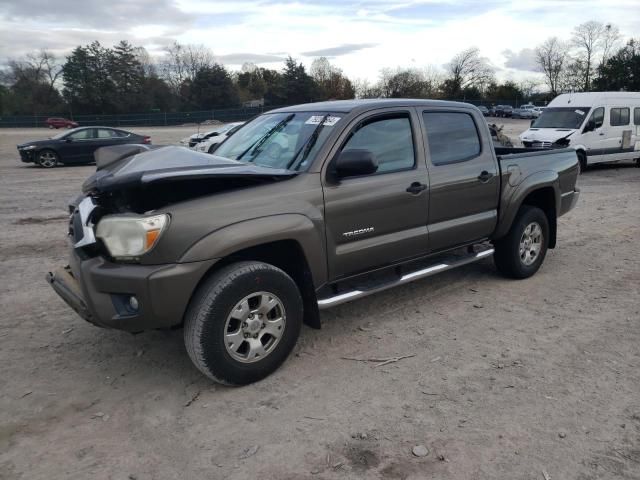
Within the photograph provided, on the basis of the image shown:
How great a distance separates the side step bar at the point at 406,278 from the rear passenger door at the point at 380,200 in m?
0.16

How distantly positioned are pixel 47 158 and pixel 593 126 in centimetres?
1692

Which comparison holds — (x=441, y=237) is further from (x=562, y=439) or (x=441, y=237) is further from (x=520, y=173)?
(x=562, y=439)

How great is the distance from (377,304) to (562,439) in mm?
2240

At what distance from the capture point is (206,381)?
3602 millimetres

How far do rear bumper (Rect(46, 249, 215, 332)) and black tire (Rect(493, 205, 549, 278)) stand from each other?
341 cm

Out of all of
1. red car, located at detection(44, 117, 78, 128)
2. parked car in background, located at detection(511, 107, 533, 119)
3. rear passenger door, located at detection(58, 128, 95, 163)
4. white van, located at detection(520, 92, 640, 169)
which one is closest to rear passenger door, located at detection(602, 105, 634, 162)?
white van, located at detection(520, 92, 640, 169)

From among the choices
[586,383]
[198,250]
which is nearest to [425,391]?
[586,383]

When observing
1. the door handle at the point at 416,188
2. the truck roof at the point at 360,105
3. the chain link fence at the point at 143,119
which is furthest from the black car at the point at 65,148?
the chain link fence at the point at 143,119

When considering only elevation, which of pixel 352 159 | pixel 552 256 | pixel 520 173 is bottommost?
pixel 552 256

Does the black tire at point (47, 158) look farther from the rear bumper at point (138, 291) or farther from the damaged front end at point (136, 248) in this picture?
the rear bumper at point (138, 291)

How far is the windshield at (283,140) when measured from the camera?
392cm

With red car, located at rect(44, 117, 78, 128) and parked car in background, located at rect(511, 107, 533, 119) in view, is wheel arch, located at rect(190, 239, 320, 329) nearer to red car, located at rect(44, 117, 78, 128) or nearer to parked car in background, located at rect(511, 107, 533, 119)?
red car, located at rect(44, 117, 78, 128)

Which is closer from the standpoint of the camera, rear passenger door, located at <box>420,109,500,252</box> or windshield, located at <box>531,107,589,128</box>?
rear passenger door, located at <box>420,109,500,252</box>

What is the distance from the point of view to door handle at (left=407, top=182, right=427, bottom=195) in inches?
167
